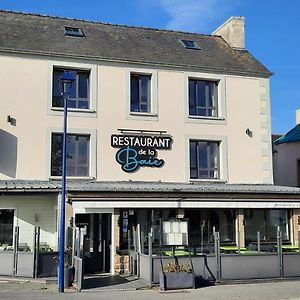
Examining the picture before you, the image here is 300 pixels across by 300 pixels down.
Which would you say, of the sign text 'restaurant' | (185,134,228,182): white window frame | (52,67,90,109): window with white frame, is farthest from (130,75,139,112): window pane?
(185,134,228,182): white window frame

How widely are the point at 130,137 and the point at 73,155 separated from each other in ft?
7.57

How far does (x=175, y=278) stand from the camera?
14.1 meters

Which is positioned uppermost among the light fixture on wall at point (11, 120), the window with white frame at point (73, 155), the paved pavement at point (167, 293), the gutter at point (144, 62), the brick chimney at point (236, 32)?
the brick chimney at point (236, 32)

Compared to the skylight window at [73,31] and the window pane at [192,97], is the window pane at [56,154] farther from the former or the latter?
the window pane at [192,97]

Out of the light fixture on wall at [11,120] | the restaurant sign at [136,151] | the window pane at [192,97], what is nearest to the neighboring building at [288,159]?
the window pane at [192,97]

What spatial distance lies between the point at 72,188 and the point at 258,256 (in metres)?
6.28

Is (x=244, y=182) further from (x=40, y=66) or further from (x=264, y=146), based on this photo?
(x=40, y=66)

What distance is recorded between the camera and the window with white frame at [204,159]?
2080 centimetres

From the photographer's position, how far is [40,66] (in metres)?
19.3

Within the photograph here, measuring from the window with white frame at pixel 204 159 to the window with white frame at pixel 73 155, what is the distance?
4304 mm

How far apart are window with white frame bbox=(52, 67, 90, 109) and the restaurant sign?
1840mm

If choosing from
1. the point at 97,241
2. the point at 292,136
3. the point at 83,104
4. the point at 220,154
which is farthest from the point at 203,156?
A: the point at 292,136

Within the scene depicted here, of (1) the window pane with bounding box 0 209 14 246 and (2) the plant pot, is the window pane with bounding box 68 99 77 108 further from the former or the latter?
(2) the plant pot

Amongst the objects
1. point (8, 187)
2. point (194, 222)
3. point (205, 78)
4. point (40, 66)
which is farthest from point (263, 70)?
point (8, 187)
